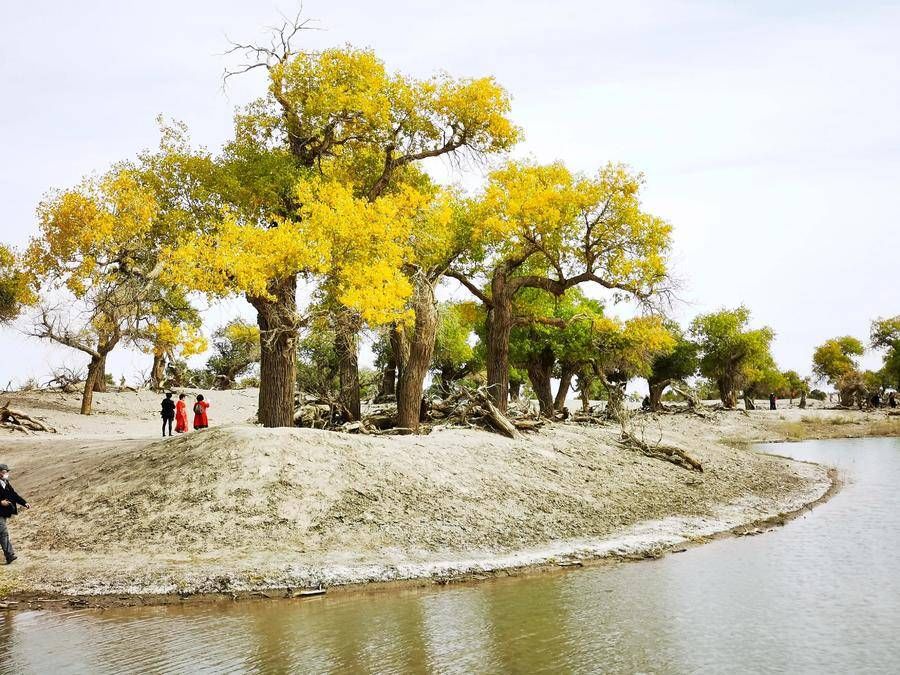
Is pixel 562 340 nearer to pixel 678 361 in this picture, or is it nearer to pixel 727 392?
pixel 678 361

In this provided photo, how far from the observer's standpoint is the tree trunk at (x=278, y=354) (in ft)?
77.8

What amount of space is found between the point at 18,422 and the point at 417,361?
18908mm

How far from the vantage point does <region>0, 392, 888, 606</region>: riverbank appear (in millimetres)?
14867

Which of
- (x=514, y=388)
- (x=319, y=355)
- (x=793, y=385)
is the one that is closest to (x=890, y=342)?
(x=793, y=385)

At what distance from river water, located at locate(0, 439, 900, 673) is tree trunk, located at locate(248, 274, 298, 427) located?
36.7ft

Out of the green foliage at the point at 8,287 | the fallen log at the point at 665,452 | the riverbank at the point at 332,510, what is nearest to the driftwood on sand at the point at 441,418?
the riverbank at the point at 332,510

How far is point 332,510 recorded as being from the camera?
17328 millimetres

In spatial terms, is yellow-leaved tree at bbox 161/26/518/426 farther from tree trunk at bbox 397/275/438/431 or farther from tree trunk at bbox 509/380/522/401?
tree trunk at bbox 509/380/522/401

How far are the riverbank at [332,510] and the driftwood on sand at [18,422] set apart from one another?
10146 millimetres

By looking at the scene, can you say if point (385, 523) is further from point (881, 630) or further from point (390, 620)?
point (881, 630)

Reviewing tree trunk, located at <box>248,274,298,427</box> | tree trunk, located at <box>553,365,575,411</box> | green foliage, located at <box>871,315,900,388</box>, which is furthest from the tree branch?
green foliage, located at <box>871,315,900,388</box>

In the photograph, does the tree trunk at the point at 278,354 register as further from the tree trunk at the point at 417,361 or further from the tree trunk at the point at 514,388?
the tree trunk at the point at 514,388

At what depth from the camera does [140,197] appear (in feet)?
94.6

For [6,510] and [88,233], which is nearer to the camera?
[6,510]
